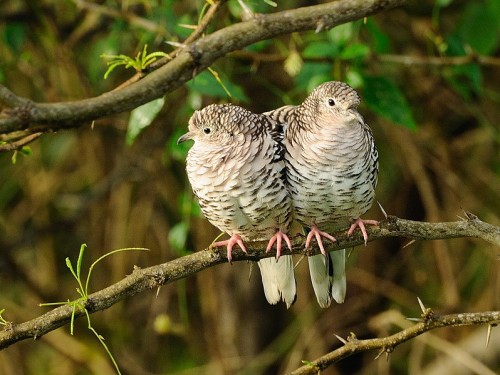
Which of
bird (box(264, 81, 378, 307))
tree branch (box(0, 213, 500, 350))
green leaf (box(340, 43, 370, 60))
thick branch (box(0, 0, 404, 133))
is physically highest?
thick branch (box(0, 0, 404, 133))

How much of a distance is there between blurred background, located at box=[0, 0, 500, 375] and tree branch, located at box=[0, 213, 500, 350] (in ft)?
5.41

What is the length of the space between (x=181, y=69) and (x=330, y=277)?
1303 millimetres

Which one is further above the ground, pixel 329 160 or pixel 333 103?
pixel 333 103

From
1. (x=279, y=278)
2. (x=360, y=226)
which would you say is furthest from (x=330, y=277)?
(x=360, y=226)

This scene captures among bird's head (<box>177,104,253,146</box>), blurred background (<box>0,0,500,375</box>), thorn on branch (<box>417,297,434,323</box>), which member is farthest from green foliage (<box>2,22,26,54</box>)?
thorn on branch (<box>417,297,434,323</box>)

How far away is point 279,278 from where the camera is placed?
2.99 meters

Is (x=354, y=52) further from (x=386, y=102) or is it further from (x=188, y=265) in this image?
(x=188, y=265)

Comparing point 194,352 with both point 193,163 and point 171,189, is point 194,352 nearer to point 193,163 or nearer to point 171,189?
point 171,189

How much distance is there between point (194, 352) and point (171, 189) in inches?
38.5

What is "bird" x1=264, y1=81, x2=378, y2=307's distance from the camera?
2.57 meters

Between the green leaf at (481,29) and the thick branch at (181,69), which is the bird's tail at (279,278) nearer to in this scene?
the thick branch at (181,69)

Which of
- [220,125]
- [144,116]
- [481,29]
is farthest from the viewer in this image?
[481,29]

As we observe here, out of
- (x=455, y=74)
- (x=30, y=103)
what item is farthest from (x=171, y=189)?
(x=30, y=103)

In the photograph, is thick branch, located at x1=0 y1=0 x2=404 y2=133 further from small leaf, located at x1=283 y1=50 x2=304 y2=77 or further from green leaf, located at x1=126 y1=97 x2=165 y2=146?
small leaf, located at x1=283 y1=50 x2=304 y2=77
